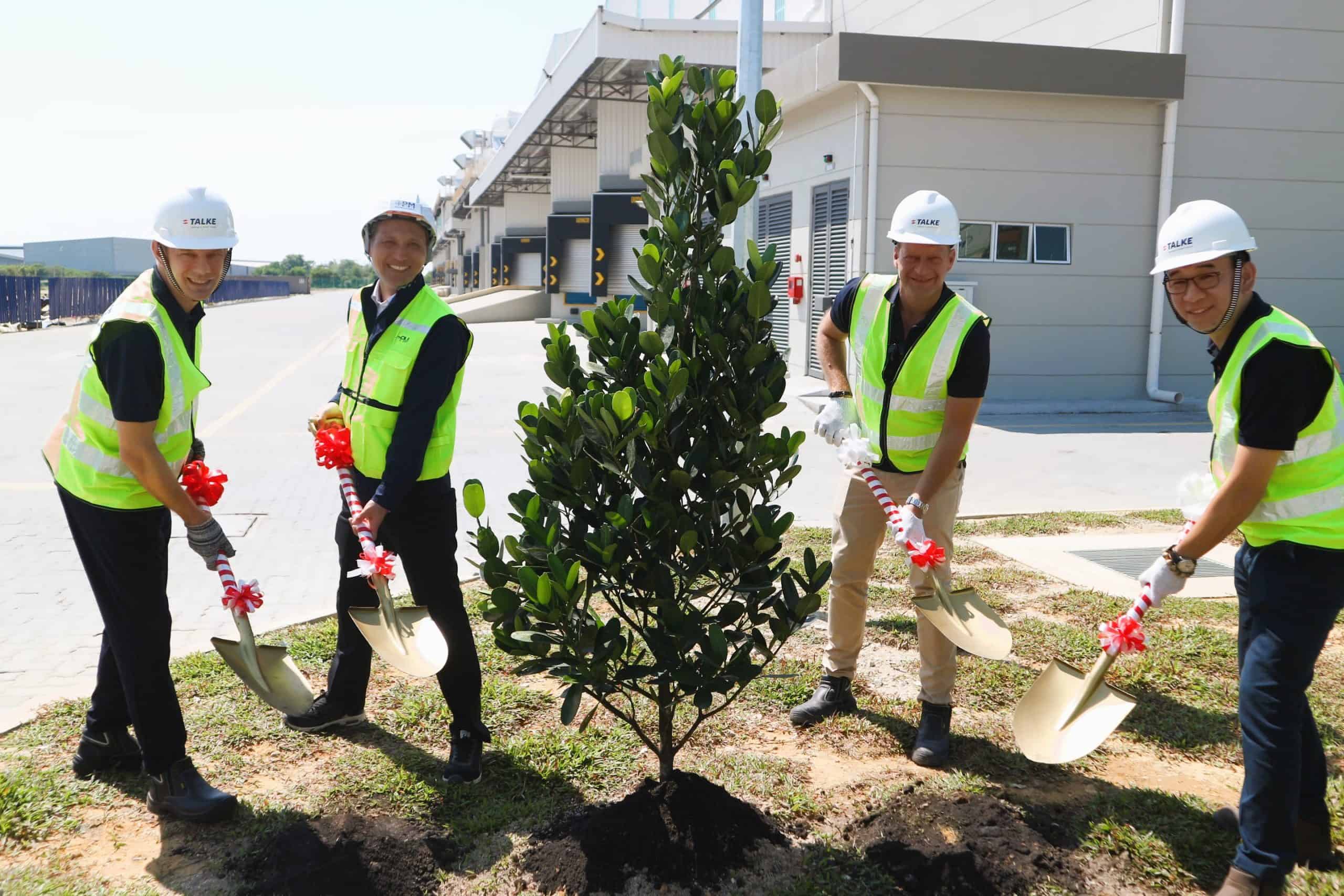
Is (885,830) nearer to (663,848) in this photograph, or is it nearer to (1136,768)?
(663,848)

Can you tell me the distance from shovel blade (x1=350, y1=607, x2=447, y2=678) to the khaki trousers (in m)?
1.49

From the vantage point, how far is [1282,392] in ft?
8.76

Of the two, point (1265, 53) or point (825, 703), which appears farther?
point (1265, 53)

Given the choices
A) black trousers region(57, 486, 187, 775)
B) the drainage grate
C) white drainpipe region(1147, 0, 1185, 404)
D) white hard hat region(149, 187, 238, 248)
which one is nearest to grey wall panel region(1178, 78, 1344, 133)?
white drainpipe region(1147, 0, 1185, 404)

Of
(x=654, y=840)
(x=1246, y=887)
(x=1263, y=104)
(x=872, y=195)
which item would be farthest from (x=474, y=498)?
(x=1263, y=104)

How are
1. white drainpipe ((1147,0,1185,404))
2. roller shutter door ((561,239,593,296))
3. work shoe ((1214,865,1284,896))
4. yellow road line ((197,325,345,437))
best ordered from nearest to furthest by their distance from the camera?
work shoe ((1214,865,1284,896)) → yellow road line ((197,325,345,437)) → white drainpipe ((1147,0,1185,404)) → roller shutter door ((561,239,593,296))

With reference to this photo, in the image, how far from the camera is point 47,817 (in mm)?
3365

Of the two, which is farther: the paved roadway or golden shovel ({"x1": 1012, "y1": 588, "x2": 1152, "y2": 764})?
the paved roadway

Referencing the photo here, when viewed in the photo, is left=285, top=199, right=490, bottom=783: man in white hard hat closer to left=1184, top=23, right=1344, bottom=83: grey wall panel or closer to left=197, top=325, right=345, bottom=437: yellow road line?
left=197, top=325, right=345, bottom=437: yellow road line

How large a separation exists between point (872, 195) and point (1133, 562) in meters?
7.92

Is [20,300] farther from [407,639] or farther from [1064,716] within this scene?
[1064,716]

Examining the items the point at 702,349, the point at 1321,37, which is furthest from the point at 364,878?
the point at 1321,37

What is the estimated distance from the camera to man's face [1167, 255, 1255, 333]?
282 cm

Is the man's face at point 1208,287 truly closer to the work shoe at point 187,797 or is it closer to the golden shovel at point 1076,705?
the golden shovel at point 1076,705
